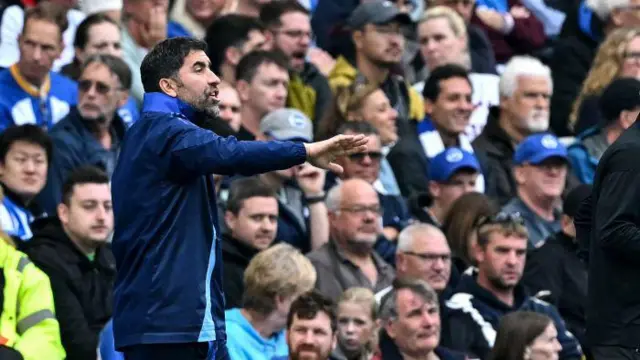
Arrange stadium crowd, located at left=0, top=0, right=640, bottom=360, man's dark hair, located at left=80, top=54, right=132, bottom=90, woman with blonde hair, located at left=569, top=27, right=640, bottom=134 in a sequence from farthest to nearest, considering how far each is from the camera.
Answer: woman with blonde hair, located at left=569, top=27, right=640, bottom=134 → man's dark hair, located at left=80, top=54, right=132, bottom=90 → stadium crowd, located at left=0, top=0, right=640, bottom=360

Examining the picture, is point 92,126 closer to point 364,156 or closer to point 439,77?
point 364,156

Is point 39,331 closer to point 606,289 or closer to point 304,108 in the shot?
point 606,289

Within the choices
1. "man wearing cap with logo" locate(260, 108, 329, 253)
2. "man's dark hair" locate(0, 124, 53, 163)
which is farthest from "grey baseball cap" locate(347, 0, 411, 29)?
"man's dark hair" locate(0, 124, 53, 163)

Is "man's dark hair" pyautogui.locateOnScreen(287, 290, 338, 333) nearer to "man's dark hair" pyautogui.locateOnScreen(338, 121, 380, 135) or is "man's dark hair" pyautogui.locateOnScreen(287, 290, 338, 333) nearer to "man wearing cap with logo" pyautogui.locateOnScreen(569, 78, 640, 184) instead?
"man's dark hair" pyautogui.locateOnScreen(338, 121, 380, 135)

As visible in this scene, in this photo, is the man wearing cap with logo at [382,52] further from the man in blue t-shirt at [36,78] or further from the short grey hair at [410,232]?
the short grey hair at [410,232]

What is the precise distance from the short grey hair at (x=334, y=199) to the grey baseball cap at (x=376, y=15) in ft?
9.01

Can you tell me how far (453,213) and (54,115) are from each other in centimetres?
279

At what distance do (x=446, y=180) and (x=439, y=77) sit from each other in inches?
48.3

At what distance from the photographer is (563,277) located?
12102 millimetres

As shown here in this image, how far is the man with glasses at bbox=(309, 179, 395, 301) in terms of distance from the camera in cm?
1142

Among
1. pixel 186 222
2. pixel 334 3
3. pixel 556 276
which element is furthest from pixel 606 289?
pixel 334 3

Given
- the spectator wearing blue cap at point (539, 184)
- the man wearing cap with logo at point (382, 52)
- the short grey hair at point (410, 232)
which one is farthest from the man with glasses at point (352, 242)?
the man wearing cap with logo at point (382, 52)

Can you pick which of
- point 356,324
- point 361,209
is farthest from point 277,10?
point 356,324

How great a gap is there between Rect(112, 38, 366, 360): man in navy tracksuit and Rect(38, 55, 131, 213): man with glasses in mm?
4424
